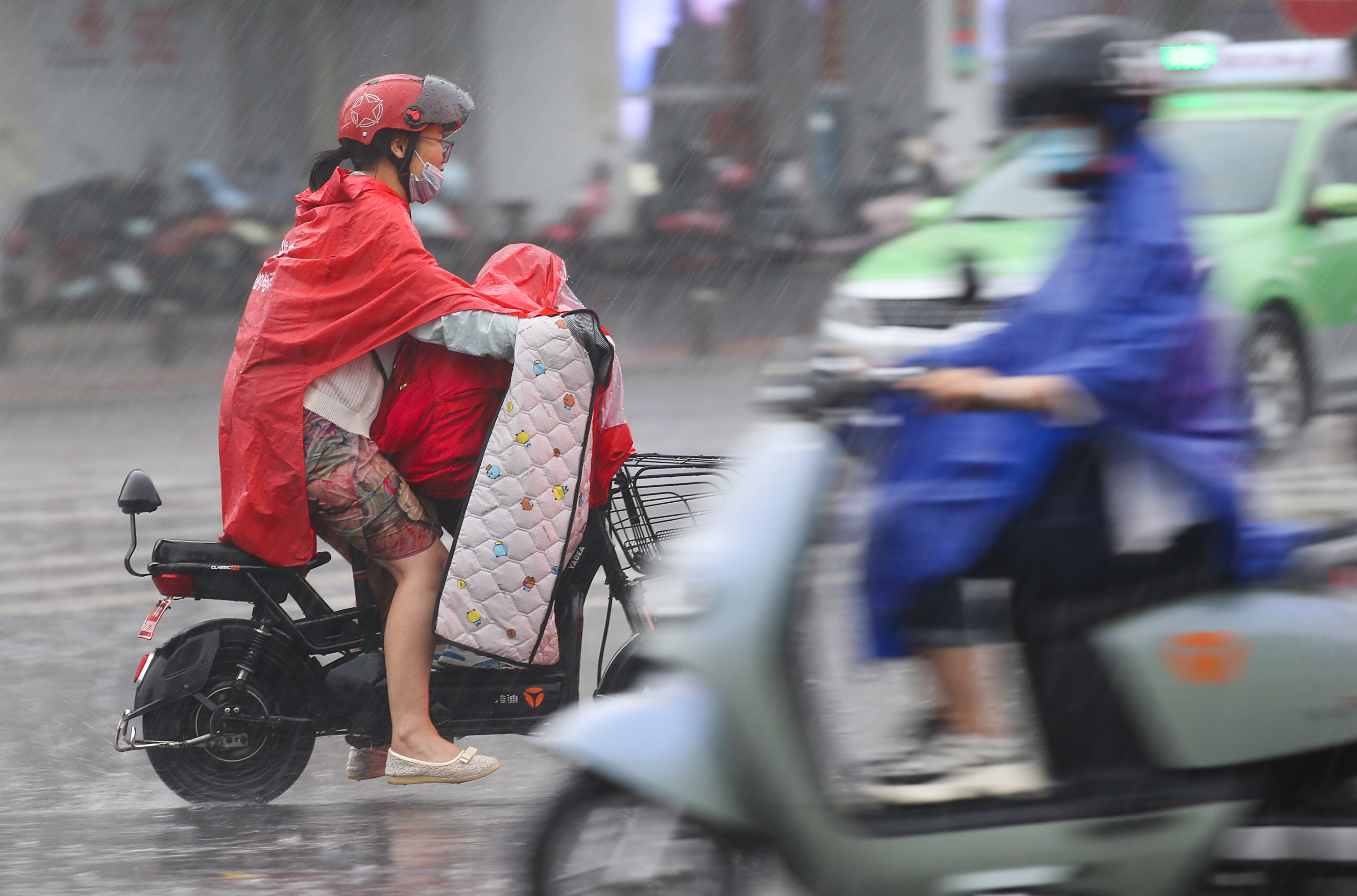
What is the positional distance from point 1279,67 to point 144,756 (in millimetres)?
7715

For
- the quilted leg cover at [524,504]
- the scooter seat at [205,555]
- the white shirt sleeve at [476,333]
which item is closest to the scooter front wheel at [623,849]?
the quilted leg cover at [524,504]

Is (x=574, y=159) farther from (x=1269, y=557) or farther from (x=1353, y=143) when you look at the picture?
(x=1269, y=557)

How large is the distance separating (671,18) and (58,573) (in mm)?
21666

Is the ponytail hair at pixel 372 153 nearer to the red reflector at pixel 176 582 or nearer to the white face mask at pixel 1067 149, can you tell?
the red reflector at pixel 176 582

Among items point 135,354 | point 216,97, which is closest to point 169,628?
point 135,354

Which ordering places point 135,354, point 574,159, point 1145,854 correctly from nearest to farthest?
point 1145,854 < point 135,354 < point 574,159

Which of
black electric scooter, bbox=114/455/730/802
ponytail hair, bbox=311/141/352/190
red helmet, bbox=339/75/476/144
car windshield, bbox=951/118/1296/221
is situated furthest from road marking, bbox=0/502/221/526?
red helmet, bbox=339/75/476/144

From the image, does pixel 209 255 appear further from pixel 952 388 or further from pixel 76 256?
pixel 952 388

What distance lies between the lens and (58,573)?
789 cm

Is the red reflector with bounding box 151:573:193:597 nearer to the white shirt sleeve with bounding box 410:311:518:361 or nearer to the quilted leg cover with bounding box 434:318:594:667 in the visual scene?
the quilted leg cover with bounding box 434:318:594:667

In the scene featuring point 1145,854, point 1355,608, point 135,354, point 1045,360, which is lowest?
point 135,354

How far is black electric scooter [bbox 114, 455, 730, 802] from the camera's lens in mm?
4305

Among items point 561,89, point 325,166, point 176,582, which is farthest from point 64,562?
point 561,89

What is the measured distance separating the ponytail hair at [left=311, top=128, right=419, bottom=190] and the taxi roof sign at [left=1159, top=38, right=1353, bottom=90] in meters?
6.78
